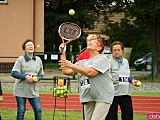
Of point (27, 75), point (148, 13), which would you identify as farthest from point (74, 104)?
point (148, 13)

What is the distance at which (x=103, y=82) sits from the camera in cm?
680

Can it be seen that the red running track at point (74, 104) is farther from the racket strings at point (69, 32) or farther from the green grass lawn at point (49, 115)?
the racket strings at point (69, 32)

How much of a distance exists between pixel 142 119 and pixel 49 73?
44.9 ft

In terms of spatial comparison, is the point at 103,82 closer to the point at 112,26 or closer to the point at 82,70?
the point at 82,70

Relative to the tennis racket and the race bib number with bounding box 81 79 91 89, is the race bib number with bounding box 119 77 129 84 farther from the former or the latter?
the race bib number with bounding box 81 79 91 89

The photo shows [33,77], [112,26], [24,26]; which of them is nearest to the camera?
[33,77]

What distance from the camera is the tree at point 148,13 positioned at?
2344 cm

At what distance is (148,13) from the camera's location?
23.5 m

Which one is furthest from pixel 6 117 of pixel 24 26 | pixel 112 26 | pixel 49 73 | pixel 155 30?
pixel 112 26

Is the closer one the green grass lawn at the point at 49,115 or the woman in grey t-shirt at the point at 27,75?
the woman in grey t-shirt at the point at 27,75

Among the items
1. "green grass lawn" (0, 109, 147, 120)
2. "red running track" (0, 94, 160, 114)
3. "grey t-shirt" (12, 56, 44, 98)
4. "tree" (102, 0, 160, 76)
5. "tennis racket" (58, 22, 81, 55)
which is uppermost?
"tree" (102, 0, 160, 76)

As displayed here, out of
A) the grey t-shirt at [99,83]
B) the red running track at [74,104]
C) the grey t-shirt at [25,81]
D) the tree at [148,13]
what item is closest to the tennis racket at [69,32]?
the grey t-shirt at [99,83]

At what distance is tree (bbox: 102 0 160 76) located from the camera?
76.9 ft

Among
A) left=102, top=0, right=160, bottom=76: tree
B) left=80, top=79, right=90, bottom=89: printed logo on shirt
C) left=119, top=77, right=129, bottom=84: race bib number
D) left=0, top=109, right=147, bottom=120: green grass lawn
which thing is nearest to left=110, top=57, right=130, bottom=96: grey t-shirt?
left=119, top=77, right=129, bottom=84: race bib number
